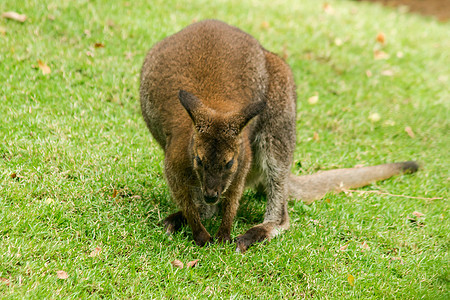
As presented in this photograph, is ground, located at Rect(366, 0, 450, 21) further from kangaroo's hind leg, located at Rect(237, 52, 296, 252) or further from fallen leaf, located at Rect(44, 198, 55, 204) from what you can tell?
fallen leaf, located at Rect(44, 198, 55, 204)

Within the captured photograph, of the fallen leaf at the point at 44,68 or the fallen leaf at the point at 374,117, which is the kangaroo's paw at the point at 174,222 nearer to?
the fallen leaf at the point at 44,68

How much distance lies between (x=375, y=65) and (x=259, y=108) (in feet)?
18.9

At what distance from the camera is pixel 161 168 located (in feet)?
17.7

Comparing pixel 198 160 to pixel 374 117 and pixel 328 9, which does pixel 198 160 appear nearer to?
pixel 374 117

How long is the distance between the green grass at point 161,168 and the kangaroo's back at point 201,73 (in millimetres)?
909

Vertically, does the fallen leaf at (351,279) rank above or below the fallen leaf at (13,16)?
below

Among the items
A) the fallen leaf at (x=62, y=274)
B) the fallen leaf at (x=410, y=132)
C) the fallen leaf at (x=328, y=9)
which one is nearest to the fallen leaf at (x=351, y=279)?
the fallen leaf at (x=62, y=274)

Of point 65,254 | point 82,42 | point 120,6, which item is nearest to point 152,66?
point 65,254

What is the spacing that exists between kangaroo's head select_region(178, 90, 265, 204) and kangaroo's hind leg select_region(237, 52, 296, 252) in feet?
3.41

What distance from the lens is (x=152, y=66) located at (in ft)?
16.0

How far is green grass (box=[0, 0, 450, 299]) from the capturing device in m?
3.92

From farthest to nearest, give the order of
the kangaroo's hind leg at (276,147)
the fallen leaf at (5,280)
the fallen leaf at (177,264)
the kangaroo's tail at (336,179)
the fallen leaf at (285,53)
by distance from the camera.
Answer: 1. the fallen leaf at (285,53)
2. the kangaroo's tail at (336,179)
3. the kangaroo's hind leg at (276,147)
4. the fallen leaf at (177,264)
5. the fallen leaf at (5,280)

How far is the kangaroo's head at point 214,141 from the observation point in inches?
148

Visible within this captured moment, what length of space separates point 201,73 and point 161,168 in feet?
4.47
